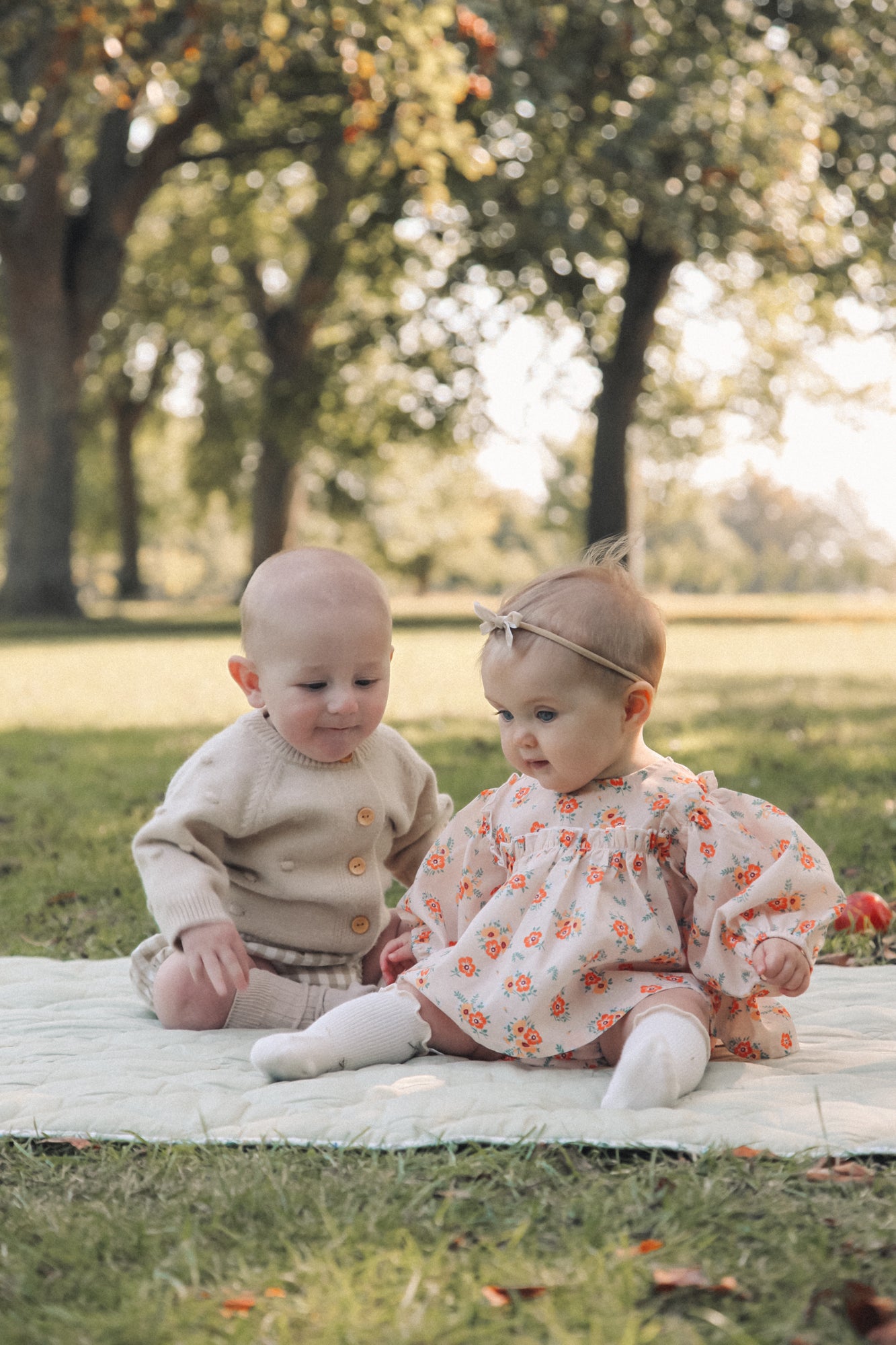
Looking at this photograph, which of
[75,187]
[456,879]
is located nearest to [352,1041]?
[456,879]

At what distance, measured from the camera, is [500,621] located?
312 centimetres

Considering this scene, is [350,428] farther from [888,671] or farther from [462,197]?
[888,671]

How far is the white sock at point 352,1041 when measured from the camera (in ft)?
9.60

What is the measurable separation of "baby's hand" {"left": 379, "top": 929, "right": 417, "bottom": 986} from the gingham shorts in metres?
0.17

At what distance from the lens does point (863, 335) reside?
2638cm

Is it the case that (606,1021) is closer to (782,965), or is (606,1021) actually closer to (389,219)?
(782,965)

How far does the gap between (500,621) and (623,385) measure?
67.3ft

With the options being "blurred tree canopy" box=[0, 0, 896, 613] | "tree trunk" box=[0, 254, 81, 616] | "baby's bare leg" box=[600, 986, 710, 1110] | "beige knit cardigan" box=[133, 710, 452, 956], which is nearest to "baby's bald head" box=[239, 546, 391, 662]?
"beige knit cardigan" box=[133, 710, 452, 956]

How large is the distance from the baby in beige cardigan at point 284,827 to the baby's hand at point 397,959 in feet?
0.34

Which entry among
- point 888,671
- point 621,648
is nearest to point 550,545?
point 888,671

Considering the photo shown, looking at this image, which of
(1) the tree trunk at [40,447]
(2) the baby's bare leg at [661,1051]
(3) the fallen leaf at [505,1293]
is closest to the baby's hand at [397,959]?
(2) the baby's bare leg at [661,1051]

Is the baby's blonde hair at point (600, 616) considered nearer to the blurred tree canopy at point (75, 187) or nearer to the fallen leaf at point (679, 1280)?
the fallen leaf at point (679, 1280)

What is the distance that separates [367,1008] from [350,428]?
24.2m

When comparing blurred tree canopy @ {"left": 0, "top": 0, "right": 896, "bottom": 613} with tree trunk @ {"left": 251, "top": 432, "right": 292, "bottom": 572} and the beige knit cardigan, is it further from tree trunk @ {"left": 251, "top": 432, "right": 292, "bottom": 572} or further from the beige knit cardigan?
the beige knit cardigan
